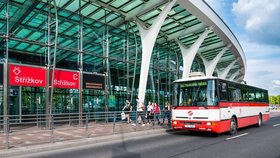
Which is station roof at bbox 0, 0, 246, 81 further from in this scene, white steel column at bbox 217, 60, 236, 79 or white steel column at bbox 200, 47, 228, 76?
white steel column at bbox 217, 60, 236, 79

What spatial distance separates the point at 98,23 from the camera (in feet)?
67.9

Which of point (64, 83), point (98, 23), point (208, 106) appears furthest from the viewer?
point (98, 23)

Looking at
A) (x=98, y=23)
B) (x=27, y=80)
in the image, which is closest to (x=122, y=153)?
(x=27, y=80)

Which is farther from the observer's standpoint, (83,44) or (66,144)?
(83,44)

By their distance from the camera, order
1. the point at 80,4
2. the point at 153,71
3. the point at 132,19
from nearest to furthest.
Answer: the point at 80,4
the point at 132,19
the point at 153,71

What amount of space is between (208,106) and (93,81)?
9.06 meters

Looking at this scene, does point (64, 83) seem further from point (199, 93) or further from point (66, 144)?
point (199, 93)

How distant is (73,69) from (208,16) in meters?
11.4

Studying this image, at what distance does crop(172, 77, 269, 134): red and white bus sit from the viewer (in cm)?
1253

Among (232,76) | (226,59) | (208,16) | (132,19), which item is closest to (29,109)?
(132,19)

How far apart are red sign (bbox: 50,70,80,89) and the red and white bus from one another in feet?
23.6

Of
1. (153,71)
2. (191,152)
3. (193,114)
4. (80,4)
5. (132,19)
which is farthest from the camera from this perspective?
(153,71)

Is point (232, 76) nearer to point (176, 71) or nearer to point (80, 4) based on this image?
point (176, 71)

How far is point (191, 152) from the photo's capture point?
8.76 metres
